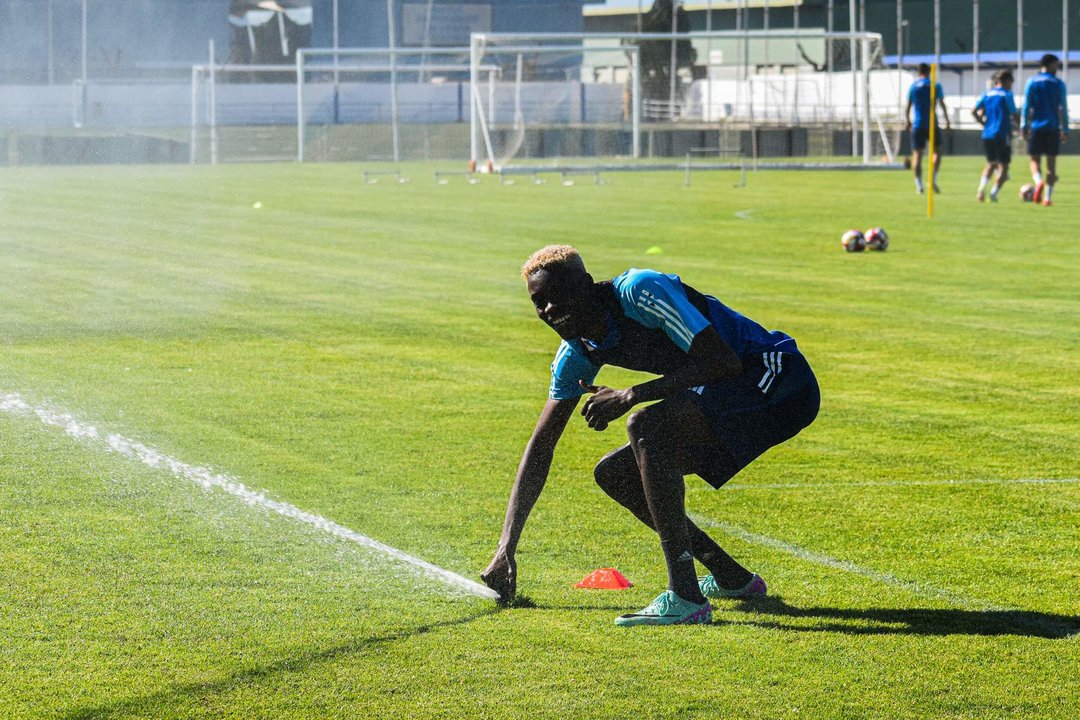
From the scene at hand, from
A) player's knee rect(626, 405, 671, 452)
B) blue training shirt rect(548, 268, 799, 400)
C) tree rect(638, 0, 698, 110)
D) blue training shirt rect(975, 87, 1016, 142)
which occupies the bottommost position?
player's knee rect(626, 405, 671, 452)

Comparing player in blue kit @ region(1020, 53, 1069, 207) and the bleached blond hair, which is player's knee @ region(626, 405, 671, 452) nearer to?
the bleached blond hair

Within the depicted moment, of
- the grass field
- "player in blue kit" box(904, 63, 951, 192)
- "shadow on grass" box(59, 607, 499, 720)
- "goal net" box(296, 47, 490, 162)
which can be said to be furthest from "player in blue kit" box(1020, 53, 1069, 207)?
"goal net" box(296, 47, 490, 162)

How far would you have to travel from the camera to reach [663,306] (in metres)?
5.03

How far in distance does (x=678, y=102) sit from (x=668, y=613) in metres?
49.7

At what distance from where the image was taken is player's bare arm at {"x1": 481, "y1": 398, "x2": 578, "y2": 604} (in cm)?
555

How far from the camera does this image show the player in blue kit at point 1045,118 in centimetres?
2664

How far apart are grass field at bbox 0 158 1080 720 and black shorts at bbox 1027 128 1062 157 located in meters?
10.5

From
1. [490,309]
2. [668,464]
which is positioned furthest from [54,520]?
[490,309]

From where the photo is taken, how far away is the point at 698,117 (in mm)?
53375

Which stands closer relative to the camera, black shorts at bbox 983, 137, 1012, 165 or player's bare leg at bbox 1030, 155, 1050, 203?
black shorts at bbox 983, 137, 1012, 165

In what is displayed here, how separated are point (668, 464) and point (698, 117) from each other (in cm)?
4910

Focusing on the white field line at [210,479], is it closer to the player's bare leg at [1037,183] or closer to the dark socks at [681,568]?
the dark socks at [681,568]

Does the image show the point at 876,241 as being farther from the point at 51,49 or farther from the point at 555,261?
the point at 555,261

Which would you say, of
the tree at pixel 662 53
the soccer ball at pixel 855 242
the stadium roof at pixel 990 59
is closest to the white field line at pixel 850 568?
the soccer ball at pixel 855 242
